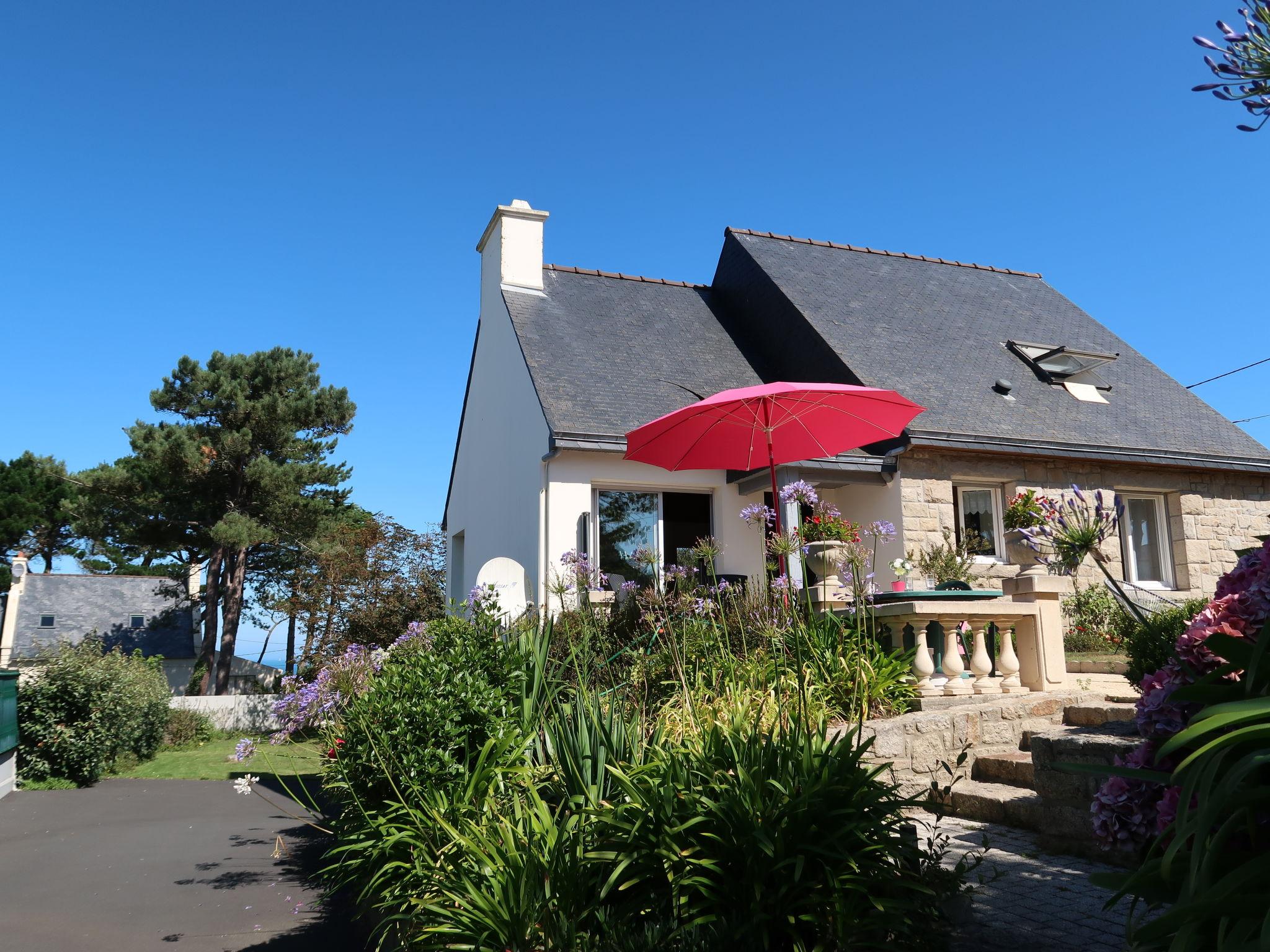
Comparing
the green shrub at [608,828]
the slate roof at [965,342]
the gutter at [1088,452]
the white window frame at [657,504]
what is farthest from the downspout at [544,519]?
the green shrub at [608,828]

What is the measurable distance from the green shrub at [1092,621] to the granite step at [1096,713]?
17.6ft

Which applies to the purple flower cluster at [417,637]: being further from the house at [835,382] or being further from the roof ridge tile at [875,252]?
the roof ridge tile at [875,252]

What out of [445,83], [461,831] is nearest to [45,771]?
[445,83]

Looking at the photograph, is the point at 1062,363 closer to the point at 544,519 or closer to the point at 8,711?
the point at 544,519

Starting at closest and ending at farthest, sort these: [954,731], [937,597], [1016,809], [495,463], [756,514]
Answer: [1016,809]
[954,731]
[756,514]
[937,597]
[495,463]

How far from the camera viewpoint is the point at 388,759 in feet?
13.2

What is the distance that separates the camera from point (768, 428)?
23.1 ft

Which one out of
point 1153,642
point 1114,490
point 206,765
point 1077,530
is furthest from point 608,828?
point 206,765

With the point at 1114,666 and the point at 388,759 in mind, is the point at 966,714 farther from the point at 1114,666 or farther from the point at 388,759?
the point at 1114,666

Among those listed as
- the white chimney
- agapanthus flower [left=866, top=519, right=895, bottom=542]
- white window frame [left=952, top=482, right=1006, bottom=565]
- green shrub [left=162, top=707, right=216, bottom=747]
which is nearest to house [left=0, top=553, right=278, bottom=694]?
green shrub [left=162, top=707, right=216, bottom=747]

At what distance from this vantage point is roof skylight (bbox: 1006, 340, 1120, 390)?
42.6 feet

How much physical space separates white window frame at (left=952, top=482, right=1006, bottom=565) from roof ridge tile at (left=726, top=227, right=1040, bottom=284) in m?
6.13

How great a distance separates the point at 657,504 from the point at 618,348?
2.75m

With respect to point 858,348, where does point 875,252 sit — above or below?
above
